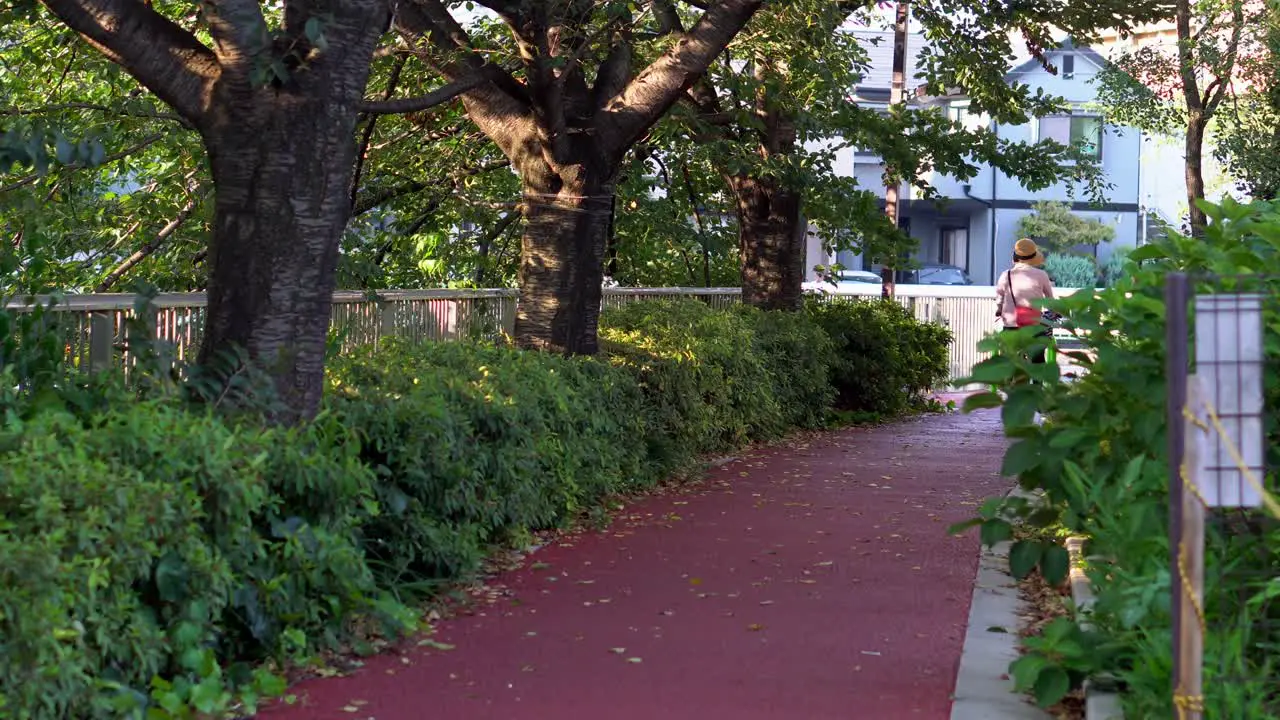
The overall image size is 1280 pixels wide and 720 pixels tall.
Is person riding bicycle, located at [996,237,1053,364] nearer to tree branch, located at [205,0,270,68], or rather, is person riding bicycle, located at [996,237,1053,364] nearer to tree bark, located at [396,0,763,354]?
tree bark, located at [396,0,763,354]

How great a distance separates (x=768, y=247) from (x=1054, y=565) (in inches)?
514

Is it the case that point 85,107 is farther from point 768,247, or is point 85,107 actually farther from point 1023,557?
point 768,247

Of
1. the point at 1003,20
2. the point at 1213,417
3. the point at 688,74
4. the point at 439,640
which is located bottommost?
the point at 439,640

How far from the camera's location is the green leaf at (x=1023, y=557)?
5.99 meters

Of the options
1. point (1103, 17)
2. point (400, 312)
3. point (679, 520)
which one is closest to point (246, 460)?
point (679, 520)

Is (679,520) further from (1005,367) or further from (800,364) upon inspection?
(800,364)

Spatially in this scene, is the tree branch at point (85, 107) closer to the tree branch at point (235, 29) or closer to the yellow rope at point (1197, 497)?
the tree branch at point (235, 29)

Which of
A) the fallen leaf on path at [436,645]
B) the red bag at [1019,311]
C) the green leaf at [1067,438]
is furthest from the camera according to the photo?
the red bag at [1019,311]

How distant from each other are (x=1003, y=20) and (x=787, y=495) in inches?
282

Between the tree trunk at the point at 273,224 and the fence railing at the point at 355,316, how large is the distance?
0.45 m

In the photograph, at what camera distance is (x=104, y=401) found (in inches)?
255

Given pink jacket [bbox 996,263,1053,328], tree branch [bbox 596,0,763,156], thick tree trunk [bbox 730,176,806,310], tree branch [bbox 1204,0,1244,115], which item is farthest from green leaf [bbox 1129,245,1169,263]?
tree branch [bbox 1204,0,1244,115]

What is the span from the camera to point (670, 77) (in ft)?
38.5

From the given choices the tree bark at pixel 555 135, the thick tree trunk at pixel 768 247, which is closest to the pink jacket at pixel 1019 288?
the thick tree trunk at pixel 768 247
